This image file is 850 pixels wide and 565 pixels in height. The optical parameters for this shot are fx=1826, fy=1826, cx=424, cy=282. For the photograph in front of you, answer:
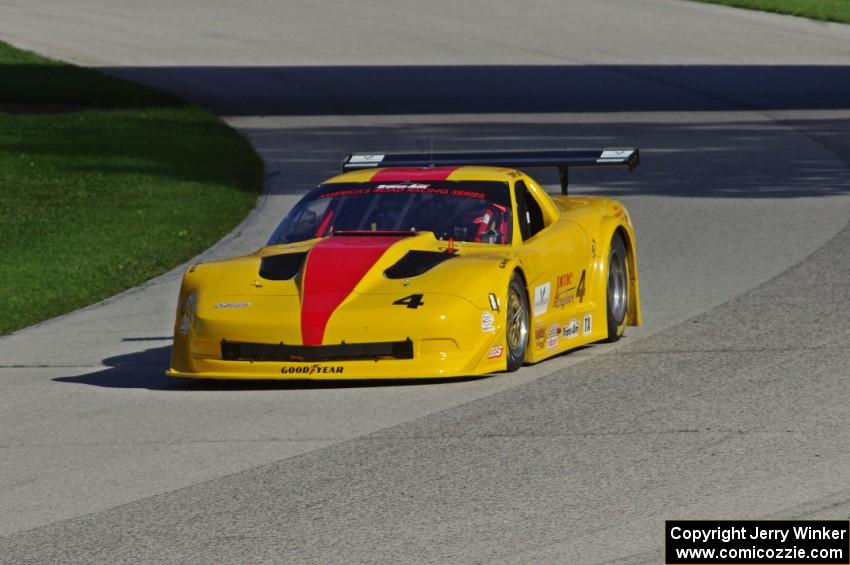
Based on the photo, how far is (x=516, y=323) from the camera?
35.3 feet

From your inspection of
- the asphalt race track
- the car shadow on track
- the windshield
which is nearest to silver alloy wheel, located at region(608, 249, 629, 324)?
the asphalt race track

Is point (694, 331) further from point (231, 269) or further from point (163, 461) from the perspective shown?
point (163, 461)

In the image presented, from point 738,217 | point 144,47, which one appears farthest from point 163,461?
point 144,47

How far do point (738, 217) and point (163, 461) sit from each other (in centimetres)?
1085

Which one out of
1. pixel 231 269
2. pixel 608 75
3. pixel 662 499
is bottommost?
pixel 662 499

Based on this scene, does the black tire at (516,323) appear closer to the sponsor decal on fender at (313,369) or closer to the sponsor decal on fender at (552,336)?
the sponsor decal on fender at (552,336)

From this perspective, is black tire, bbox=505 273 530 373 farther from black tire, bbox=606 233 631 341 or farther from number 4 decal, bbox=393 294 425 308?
black tire, bbox=606 233 631 341

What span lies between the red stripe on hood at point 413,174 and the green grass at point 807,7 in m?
35.7

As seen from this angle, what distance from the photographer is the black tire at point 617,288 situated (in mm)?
12109

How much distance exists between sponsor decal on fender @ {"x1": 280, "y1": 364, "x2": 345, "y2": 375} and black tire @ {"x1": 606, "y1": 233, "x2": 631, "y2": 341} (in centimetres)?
242

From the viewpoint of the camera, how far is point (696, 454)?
8195 millimetres

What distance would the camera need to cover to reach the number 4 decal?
34.0 ft

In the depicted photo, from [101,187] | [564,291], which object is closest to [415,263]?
[564,291]

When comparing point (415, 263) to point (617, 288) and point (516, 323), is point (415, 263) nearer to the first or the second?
point (516, 323)
